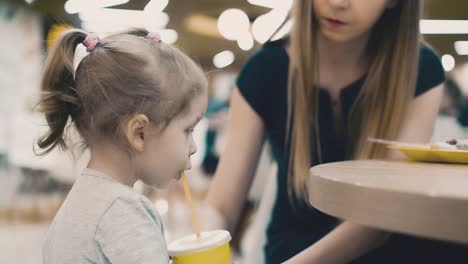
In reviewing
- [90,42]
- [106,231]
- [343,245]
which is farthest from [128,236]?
Result: [343,245]

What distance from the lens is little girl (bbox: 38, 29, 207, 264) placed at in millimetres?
887

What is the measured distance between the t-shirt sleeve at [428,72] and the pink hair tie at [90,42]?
850 millimetres

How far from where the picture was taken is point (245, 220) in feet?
13.7

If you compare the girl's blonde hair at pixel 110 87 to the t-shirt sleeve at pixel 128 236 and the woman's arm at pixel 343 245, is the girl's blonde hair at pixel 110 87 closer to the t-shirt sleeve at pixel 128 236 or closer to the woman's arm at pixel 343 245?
the t-shirt sleeve at pixel 128 236

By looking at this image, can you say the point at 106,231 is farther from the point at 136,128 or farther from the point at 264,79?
the point at 264,79

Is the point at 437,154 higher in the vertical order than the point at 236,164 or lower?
higher

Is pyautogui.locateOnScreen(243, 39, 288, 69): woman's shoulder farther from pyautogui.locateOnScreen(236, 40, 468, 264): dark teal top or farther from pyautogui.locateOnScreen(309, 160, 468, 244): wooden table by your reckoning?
pyautogui.locateOnScreen(309, 160, 468, 244): wooden table

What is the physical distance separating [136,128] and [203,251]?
26 centimetres

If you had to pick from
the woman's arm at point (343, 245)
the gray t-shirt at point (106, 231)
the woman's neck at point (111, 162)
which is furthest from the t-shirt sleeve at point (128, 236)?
the woman's arm at point (343, 245)

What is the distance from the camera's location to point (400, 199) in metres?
0.59

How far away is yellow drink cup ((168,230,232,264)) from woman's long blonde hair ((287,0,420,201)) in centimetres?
46

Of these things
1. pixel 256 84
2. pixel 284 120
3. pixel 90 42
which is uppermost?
pixel 90 42

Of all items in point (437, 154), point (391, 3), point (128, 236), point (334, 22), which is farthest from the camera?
point (391, 3)

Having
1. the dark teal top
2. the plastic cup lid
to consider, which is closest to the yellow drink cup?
the plastic cup lid
